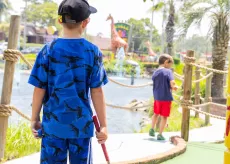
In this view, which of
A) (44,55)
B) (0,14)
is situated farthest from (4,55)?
(0,14)

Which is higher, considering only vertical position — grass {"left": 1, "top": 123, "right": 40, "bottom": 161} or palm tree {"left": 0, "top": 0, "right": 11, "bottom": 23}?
palm tree {"left": 0, "top": 0, "right": 11, "bottom": 23}

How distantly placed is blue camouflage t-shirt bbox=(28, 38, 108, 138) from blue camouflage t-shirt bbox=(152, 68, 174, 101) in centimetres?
295

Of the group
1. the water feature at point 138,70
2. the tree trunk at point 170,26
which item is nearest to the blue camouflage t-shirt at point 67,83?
the tree trunk at point 170,26

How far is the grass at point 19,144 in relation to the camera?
4.43 meters

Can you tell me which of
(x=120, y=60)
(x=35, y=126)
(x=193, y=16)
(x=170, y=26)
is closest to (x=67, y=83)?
(x=35, y=126)

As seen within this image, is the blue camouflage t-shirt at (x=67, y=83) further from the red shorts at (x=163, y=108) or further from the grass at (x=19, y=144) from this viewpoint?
the red shorts at (x=163, y=108)

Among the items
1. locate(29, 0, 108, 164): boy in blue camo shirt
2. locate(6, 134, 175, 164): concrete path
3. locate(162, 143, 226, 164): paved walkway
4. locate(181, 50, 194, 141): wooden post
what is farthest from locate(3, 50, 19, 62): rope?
locate(181, 50, 194, 141): wooden post

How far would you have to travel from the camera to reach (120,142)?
5016 mm

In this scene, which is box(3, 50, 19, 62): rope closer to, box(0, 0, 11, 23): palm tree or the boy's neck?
the boy's neck

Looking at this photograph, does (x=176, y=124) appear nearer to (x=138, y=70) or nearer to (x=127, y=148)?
(x=127, y=148)

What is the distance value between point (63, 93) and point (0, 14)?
58516mm

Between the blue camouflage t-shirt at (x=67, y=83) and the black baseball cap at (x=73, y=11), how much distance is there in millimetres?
115

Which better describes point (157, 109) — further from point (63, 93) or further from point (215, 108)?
point (215, 108)

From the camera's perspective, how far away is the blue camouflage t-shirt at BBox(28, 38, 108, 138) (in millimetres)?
2262
